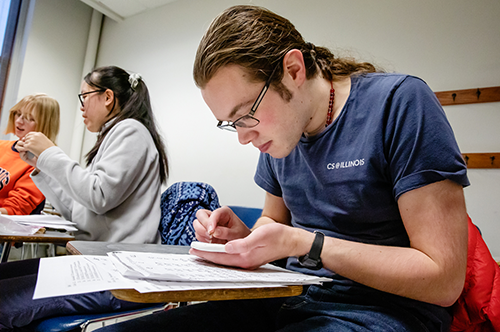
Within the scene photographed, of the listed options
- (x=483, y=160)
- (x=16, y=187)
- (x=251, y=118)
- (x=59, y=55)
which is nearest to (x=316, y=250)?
(x=251, y=118)

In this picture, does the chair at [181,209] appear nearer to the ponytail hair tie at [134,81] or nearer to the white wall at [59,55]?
the ponytail hair tie at [134,81]

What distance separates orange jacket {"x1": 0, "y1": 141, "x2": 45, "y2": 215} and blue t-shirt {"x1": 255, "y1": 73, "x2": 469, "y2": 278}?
196 cm

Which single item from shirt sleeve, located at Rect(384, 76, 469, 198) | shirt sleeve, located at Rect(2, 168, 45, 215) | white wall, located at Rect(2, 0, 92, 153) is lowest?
shirt sleeve, located at Rect(2, 168, 45, 215)

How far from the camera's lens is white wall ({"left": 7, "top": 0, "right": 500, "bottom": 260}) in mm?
2174


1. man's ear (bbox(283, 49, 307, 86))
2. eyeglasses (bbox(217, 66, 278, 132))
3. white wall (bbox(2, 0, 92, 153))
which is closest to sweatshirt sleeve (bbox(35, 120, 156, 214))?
eyeglasses (bbox(217, 66, 278, 132))

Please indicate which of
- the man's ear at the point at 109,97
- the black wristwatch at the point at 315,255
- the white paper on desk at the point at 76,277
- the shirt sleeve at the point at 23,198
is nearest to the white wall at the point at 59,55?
the shirt sleeve at the point at 23,198

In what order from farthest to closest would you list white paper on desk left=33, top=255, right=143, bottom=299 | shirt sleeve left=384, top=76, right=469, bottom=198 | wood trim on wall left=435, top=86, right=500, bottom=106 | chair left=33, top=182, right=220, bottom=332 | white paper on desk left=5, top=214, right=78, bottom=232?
wood trim on wall left=435, top=86, right=500, bottom=106
chair left=33, top=182, right=220, bottom=332
white paper on desk left=5, top=214, right=78, bottom=232
shirt sleeve left=384, top=76, right=469, bottom=198
white paper on desk left=33, top=255, right=143, bottom=299

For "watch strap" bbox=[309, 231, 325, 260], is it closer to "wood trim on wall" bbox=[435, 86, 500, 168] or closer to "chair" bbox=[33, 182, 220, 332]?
"chair" bbox=[33, 182, 220, 332]

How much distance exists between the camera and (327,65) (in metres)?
0.94

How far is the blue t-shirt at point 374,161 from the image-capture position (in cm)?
63

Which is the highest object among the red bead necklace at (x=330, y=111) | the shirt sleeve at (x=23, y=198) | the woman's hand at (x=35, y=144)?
the red bead necklace at (x=330, y=111)

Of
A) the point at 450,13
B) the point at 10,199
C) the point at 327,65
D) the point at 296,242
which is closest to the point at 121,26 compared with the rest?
the point at 10,199

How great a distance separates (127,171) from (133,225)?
0.81ft

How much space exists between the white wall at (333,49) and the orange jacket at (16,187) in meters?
1.56
